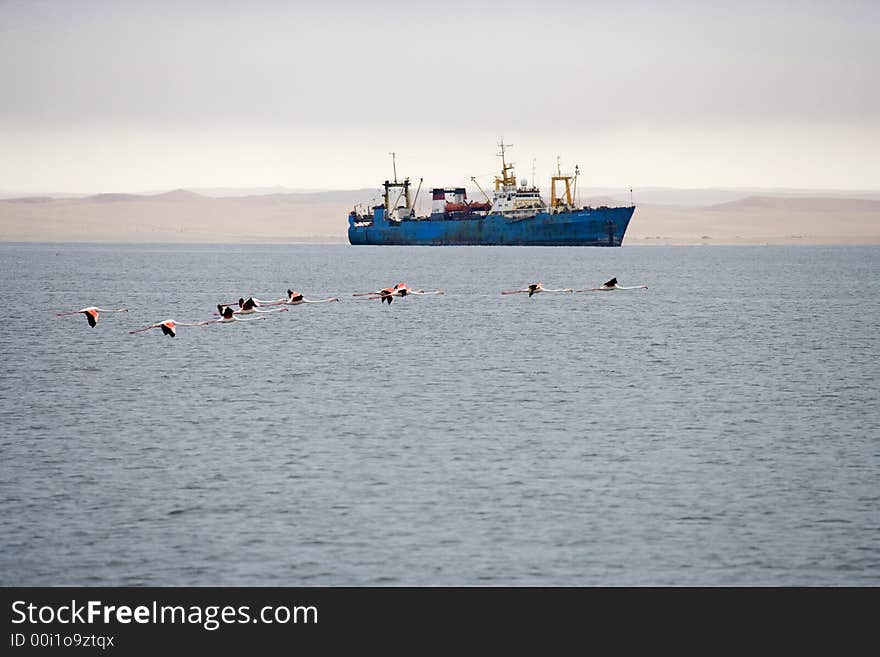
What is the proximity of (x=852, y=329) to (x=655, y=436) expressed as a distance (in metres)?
64.1

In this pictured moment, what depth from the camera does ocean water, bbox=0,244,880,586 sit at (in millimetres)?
35575

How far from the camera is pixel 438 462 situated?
158 ft

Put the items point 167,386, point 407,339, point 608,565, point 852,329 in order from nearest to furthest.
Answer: point 608,565 < point 167,386 < point 407,339 < point 852,329

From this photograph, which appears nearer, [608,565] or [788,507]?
[608,565]

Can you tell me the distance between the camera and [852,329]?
111750 mm

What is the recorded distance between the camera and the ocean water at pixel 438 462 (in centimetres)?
3558

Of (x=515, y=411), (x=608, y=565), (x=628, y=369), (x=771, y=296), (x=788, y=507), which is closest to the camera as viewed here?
(x=608, y=565)

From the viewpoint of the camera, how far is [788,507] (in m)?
41.2
